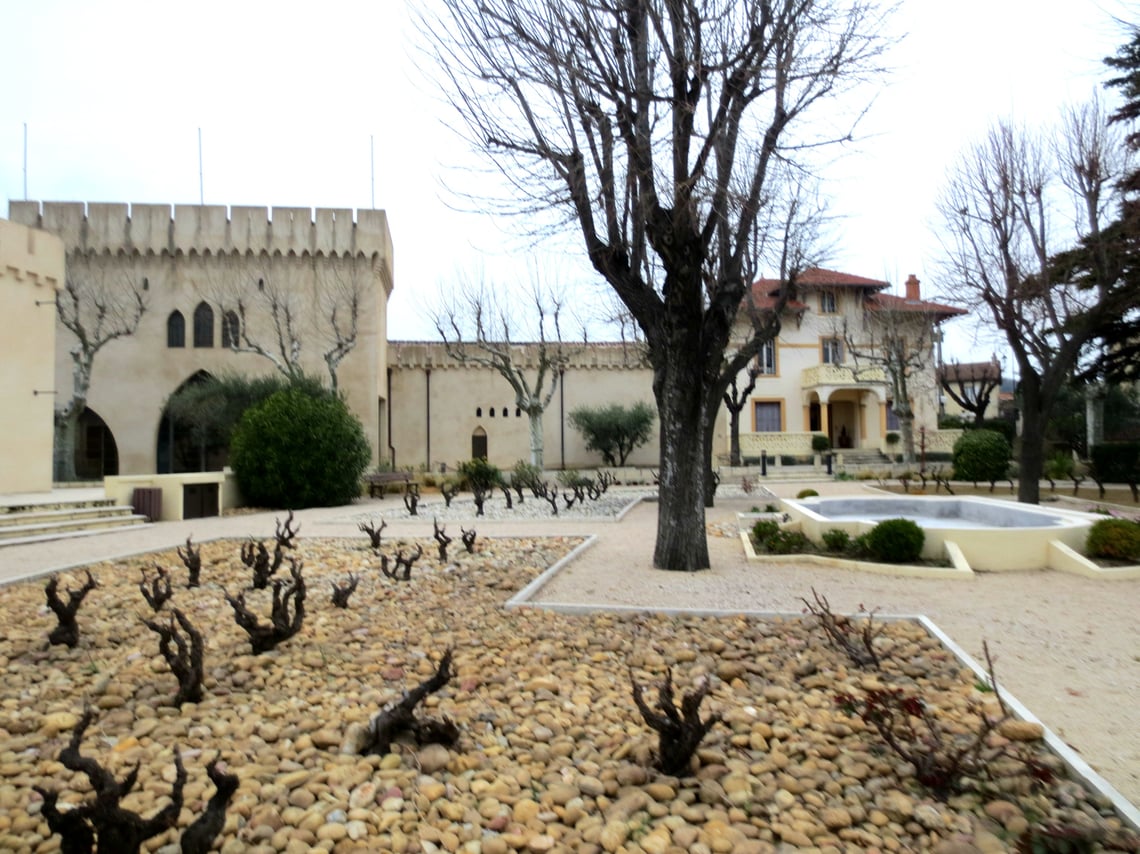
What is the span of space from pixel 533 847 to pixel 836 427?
37.0 m

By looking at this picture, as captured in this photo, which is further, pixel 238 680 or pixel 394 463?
pixel 394 463

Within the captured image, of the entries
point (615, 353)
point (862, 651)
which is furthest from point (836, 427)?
point (862, 651)

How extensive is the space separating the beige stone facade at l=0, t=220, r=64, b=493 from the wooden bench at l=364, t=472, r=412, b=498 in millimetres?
7413

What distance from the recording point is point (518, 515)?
1529 cm

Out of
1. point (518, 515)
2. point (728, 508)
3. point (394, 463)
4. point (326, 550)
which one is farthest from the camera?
point (394, 463)

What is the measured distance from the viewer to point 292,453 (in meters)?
17.6

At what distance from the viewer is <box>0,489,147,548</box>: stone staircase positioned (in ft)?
38.8

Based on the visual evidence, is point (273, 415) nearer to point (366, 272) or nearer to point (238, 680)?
point (366, 272)

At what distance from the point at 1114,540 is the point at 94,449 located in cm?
2982

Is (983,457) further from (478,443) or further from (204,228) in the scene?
(204,228)

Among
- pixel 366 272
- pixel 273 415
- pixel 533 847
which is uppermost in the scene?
pixel 366 272

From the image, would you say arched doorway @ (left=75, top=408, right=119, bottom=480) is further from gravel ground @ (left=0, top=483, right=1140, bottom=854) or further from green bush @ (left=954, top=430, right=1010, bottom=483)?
green bush @ (left=954, top=430, right=1010, bottom=483)

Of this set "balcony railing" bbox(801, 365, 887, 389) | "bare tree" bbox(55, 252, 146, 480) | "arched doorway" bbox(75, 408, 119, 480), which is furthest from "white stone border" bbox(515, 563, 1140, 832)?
"balcony railing" bbox(801, 365, 887, 389)

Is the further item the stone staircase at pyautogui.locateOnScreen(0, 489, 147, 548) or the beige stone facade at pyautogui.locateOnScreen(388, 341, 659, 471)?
the beige stone facade at pyautogui.locateOnScreen(388, 341, 659, 471)
